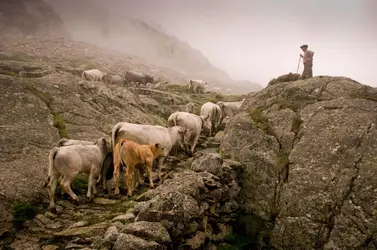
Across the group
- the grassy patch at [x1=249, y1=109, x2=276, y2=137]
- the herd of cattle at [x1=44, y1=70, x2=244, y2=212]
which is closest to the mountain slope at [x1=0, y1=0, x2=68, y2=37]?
the herd of cattle at [x1=44, y1=70, x2=244, y2=212]

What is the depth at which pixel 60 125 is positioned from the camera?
1739 cm

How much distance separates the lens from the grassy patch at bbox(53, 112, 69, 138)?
16.8 metres

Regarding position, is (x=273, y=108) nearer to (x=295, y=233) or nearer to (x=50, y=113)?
(x=295, y=233)

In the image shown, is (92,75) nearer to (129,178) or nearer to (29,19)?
(129,178)

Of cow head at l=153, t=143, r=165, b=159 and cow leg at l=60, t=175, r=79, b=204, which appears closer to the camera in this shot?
cow leg at l=60, t=175, r=79, b=204

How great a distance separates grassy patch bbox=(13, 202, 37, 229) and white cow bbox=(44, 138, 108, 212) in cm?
68

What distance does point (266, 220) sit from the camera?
1325 centimetres

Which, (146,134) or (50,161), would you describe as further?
(146,134)

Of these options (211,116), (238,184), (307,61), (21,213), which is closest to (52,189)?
(21,213)

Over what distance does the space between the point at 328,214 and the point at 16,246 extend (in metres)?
11.2

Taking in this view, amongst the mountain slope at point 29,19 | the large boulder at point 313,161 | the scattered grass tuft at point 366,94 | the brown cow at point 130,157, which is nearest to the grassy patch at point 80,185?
the brown cow at point 130,157

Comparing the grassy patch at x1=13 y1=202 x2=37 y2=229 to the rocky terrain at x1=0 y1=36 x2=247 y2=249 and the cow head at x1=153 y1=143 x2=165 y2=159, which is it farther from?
the cow head at x1=153 y1=143 x2=165 y2=159

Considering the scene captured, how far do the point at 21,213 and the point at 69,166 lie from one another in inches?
90.2

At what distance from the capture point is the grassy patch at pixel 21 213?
10742 mm
